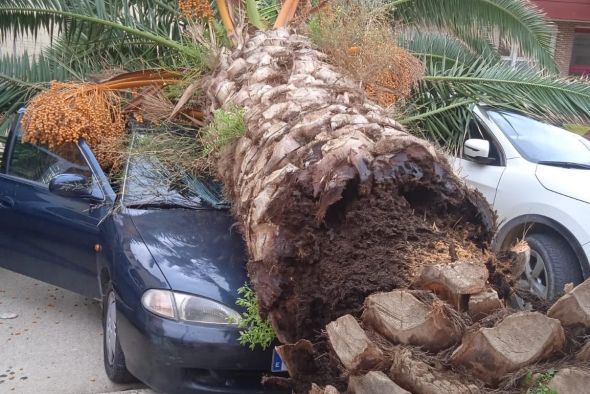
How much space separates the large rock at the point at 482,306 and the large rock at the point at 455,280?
0.03 metres

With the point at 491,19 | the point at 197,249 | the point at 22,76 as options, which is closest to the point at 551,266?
the point at 491,19

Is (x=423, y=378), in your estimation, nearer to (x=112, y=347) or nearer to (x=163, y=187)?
(x=112, y=347)

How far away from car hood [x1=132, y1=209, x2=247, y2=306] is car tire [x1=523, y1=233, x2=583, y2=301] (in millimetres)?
2683

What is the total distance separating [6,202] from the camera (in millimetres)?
5809

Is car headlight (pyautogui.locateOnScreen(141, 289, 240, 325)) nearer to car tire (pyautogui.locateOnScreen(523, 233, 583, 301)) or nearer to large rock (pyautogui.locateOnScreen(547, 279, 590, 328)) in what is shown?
large rock (pyautogui.locateOnScreen(547, 279, 590, 328))

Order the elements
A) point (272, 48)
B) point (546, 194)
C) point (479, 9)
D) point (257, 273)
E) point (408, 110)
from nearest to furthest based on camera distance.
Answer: point (257, 273), point (272, 48), point (408, 110), point (546, 194), point (479, 9)

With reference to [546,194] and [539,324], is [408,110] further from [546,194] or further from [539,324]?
[539,324]

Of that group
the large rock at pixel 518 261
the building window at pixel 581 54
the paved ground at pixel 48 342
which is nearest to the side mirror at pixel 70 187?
the paved ground at pixel 48 342

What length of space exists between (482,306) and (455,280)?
5.8 inches

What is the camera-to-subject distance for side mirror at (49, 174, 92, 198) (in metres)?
5.05

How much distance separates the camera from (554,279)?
5.90 metres

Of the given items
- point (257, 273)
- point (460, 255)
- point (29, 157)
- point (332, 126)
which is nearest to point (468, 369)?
point (460, 255)

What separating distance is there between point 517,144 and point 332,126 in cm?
352

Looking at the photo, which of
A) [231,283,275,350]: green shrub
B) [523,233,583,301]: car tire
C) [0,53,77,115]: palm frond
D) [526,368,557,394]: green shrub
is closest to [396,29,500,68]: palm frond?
Result: [523,233,583,301]: car tire
